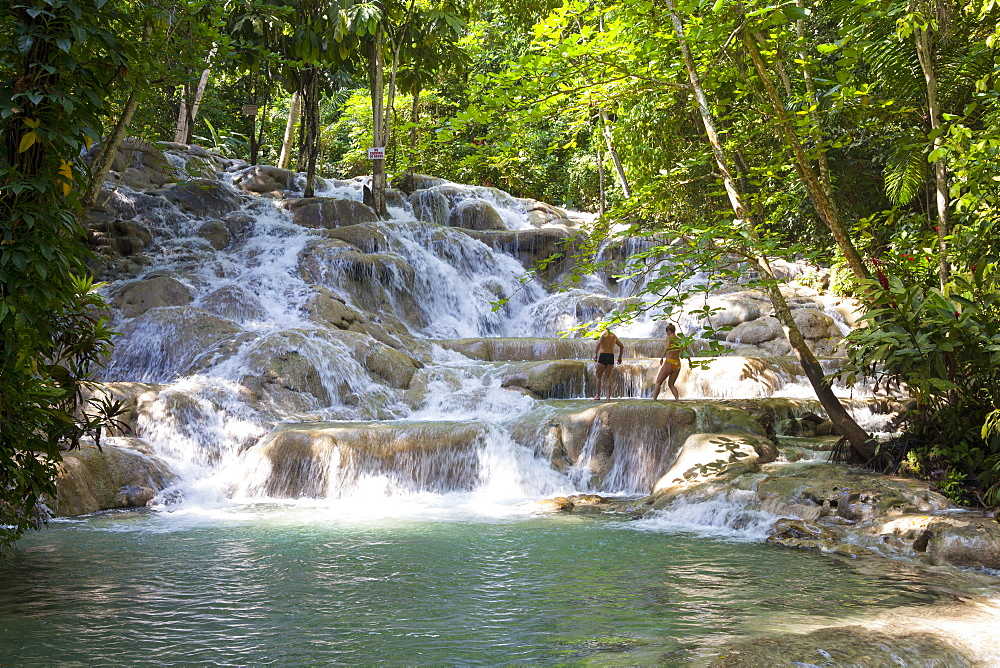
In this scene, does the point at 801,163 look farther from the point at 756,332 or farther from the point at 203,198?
the point at 203,198

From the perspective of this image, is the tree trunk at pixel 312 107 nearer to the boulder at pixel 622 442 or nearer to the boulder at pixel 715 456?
the boulder at pixel 622 442

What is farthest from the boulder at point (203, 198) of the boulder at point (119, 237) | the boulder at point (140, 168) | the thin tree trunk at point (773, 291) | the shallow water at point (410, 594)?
the thin tree trunk at point (773, 291)

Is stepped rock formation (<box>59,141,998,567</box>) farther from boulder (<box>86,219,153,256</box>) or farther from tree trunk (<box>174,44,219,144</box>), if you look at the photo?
tree trunk (<box>174,44,219,144</box>)

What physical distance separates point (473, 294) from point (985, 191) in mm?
13545

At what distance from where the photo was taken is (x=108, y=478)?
9.32 metres

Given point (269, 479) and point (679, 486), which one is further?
point (269, 479)

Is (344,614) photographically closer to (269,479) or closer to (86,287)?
(86,287)

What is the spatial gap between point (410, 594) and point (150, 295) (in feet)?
37.1

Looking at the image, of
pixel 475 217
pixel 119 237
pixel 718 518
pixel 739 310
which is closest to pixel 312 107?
pixel 475 217

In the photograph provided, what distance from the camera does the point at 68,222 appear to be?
4328 millimetres

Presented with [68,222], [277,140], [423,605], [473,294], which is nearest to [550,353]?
[473,294]

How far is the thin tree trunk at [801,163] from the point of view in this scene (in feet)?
25.2

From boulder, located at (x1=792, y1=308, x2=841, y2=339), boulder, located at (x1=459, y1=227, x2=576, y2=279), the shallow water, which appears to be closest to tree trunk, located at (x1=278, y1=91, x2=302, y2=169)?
boulder, located at (x1=459, y1=227, x2=576, y2=279)

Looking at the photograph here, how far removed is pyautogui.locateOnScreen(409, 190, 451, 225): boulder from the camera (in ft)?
79.1
